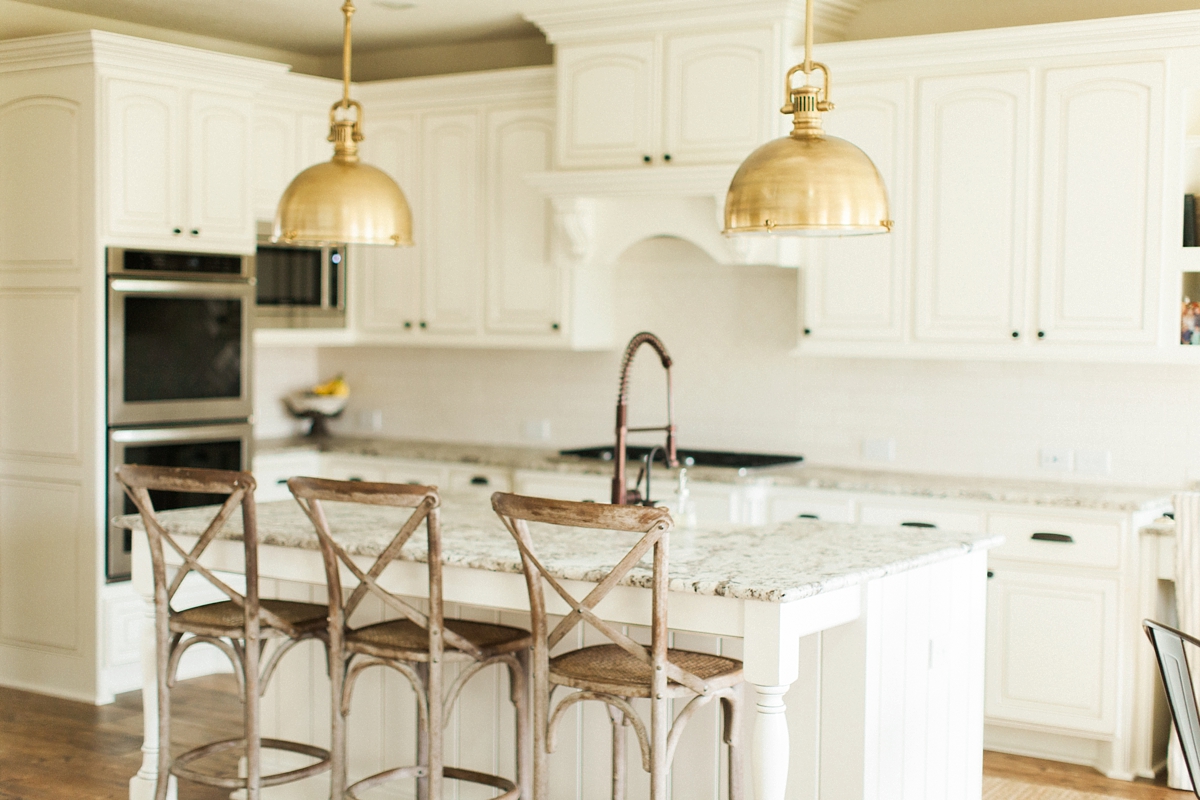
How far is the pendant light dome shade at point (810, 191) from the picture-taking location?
2.70 meters

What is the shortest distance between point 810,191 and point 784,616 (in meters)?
0.88

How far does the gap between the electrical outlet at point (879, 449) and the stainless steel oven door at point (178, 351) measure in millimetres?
2597

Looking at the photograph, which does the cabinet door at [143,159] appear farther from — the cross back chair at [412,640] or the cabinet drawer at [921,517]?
the cabinet drawer at [921,517]

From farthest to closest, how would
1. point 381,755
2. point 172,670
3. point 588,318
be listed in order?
point 588,318 → point 381,755 → point 172,670

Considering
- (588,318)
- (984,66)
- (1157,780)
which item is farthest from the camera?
(588,318)

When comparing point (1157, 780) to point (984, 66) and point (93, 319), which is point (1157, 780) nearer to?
point (984, 66)

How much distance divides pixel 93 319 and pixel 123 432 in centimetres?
46

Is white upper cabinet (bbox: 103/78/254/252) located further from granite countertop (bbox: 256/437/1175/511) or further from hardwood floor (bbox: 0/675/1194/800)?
hardwood floor (bbox: 0/675/1194/800)

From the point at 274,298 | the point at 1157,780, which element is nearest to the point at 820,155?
the point at 1157,780

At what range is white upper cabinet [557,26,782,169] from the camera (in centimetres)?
507

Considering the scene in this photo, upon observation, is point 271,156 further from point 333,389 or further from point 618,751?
point 618,751

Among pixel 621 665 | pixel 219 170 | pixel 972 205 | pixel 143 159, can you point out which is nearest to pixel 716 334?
pixel 972 205

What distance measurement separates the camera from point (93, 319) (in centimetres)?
512

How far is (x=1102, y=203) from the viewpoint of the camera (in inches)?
181
